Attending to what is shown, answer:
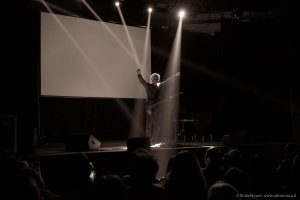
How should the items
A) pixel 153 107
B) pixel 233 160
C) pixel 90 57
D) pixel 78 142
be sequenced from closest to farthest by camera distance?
pixel 233 160
pixel 78 142
pixel 153 107
pixel 90 57

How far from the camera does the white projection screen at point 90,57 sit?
747cm

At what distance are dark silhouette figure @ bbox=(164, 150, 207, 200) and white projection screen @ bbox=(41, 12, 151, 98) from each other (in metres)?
5.34

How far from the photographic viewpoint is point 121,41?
27.9 ft

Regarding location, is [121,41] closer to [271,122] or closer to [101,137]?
[101,137]

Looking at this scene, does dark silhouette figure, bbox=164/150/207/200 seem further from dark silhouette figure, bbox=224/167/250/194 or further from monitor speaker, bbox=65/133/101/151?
monitor speaker, bbox=65/133/101/151

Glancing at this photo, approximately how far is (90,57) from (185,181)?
229 inches

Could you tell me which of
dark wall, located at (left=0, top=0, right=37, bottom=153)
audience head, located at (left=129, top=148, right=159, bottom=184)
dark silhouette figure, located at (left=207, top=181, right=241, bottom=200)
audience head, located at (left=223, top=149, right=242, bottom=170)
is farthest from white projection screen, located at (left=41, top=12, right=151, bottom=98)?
dark silhouette figure, located at (left=207, top=181, right=241, bottom=200)

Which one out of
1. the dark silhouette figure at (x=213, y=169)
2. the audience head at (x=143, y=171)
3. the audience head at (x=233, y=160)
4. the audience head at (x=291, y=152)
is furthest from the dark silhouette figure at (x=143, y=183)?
the audience head at (x=291, y=152)

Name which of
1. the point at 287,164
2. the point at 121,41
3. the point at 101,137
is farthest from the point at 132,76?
the point at 287,164

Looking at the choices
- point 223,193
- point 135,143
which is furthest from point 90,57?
point 223,193

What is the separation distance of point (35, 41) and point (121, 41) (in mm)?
3366

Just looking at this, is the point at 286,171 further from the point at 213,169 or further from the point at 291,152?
the point at 213,169

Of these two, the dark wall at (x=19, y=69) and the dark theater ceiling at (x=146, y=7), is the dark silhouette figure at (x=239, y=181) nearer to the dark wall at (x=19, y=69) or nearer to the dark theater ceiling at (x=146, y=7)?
the dark wall at (x=19, y=69)

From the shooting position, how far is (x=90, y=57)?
802 cm
